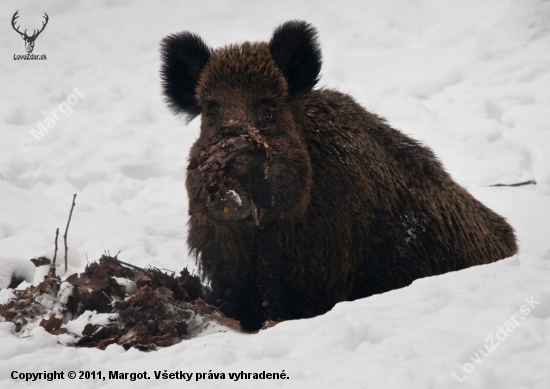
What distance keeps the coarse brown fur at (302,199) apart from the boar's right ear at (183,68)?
11 mm

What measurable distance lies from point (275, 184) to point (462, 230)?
2.08 metres

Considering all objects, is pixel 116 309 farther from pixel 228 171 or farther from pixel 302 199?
pixel 302 199

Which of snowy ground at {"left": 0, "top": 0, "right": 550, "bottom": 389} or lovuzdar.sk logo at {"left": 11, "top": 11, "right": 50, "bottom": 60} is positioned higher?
lovuzdar.sk logo at {"left": 11, "top": 11, "right": 50, "bottom": 60}

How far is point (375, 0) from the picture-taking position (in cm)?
1873

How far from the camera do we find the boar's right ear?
5785 millimetres

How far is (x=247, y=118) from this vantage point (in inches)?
211

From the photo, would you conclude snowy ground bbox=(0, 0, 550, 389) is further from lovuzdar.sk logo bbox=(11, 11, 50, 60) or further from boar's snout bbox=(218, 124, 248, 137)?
boar's snout bbox=(218, 124, 248, 137)

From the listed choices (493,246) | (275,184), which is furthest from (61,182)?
(493,246)

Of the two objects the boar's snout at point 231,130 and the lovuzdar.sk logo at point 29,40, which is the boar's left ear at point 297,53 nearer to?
the boar's snout at point 231,130

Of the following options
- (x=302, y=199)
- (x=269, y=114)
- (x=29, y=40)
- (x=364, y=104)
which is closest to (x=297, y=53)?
(x=269, y=114)

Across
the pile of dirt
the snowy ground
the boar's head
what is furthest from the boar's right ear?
the snowy ground

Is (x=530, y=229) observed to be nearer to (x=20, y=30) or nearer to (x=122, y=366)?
(x=122, y=366)

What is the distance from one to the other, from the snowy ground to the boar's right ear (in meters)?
2.22

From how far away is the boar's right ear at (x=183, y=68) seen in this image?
5.79m
